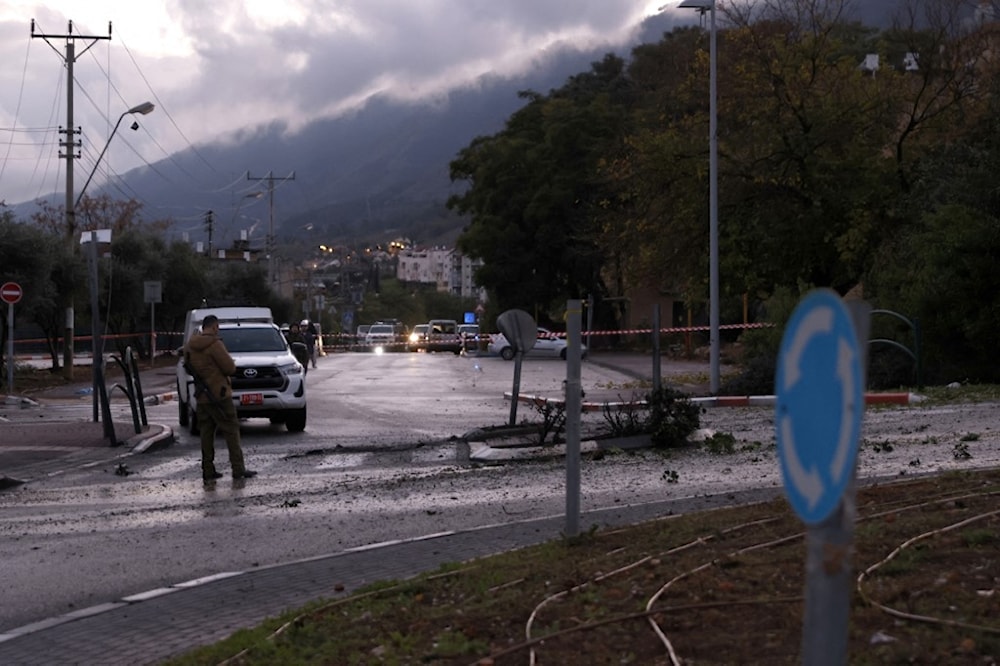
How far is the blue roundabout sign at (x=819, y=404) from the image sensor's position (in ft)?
10.3

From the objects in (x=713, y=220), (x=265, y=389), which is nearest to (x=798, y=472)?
(x=265, y=389)

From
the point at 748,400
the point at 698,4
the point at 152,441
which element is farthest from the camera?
the point at 698,4

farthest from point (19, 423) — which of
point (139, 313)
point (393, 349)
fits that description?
point (393, 349)

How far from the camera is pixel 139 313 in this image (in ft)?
179

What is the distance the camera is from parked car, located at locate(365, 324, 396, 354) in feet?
254

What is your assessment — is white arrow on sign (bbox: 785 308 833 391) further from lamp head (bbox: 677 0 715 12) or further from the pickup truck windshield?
lamp head (bbox: 677 0 715 12)

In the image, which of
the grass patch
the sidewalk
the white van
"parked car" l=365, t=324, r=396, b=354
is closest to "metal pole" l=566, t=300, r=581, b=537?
the grass patch

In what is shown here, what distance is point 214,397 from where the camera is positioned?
1576 centimetres

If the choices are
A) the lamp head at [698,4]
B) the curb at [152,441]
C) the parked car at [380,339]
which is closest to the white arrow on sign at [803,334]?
the curb at [152,441]

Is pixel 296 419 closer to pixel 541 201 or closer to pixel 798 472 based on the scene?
pixel 798 472

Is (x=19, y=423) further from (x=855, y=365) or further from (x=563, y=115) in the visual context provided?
(x=563, y=115)

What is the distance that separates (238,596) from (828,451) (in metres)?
6.28

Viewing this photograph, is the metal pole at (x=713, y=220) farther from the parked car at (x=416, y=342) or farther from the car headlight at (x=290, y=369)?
the parked car at (x=416, y=342)

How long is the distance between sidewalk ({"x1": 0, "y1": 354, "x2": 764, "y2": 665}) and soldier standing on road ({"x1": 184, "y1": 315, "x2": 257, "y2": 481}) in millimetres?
5332
